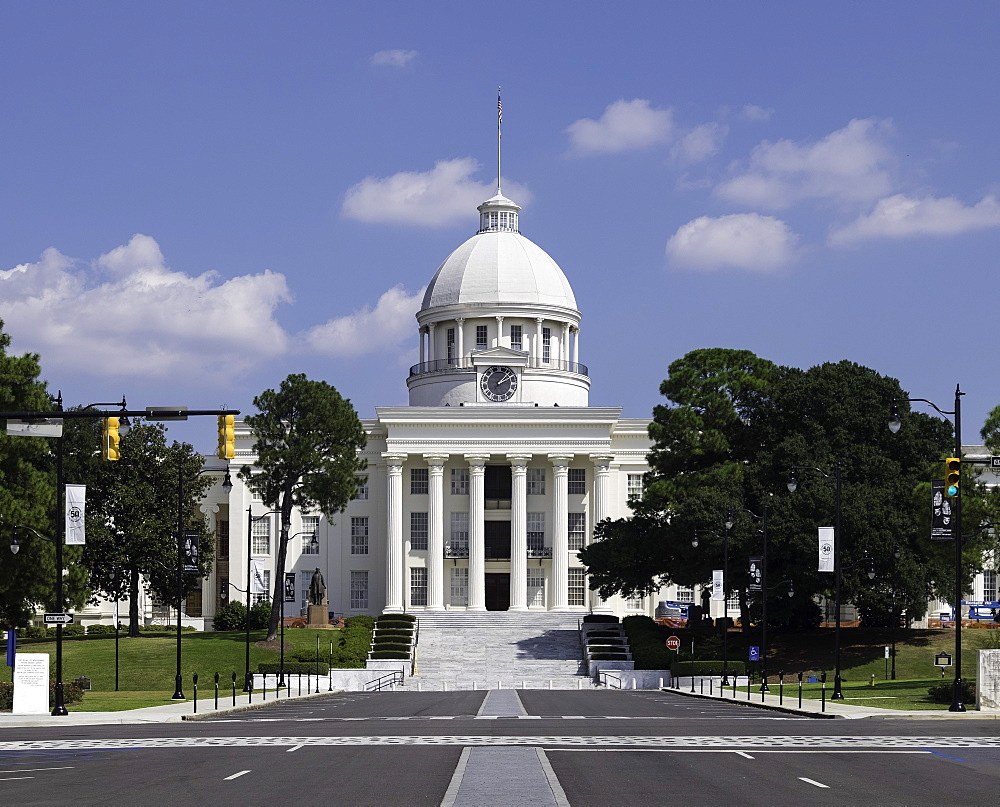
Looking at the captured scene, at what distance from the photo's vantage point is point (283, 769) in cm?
2314

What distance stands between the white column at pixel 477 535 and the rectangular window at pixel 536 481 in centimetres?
384

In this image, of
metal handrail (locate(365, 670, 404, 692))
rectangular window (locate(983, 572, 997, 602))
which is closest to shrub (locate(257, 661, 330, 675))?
metal handrail (locate(365, 670, 404, 692))

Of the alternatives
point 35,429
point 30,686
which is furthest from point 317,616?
point 35,429

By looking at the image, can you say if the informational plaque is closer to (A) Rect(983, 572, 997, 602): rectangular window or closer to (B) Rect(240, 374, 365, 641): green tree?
(B) Rect(240, 374, 365, 641): green tree

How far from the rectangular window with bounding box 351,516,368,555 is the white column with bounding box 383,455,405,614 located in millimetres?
4543

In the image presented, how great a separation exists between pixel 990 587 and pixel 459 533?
128 ft

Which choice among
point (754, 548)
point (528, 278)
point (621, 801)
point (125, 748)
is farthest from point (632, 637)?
A: point (621, 801)

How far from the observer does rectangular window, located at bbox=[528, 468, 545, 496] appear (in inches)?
3989

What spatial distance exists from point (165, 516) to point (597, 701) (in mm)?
41283

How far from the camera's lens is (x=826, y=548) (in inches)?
2047

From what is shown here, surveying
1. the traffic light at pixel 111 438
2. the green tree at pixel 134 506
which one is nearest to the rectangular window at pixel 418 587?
the green tree at pixel 134 506

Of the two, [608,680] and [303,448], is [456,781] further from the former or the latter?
[303,448]

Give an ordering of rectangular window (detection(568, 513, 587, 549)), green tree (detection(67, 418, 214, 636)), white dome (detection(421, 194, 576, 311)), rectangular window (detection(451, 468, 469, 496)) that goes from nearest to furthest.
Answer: green tree (detection(67, 418, 214, 636)) → rectangular window (detection(568, 513, 587, 549)) → rectangular window (detection(451, 468, 469, 496)) → white dome (detection(421, 194, 576, 311))

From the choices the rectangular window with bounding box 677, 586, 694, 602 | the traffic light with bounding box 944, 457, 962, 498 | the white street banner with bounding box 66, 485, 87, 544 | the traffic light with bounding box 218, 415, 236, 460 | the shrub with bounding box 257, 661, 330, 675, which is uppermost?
the traffic light with bounding box 218, 415, 236, 460
